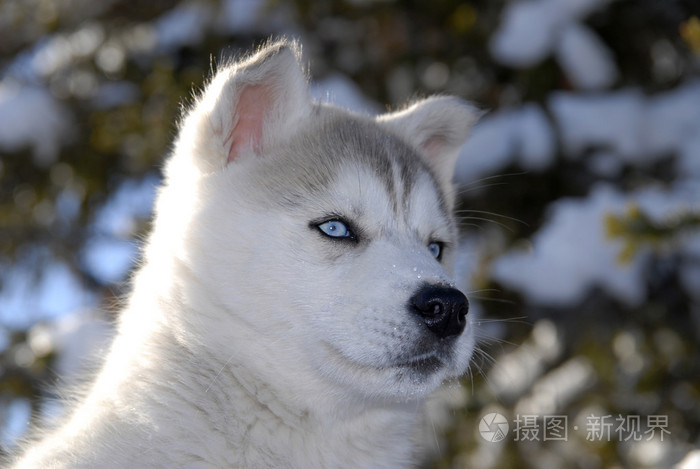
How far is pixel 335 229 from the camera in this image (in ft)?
8.25

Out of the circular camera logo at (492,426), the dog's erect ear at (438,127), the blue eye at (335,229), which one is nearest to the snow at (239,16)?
the dog's erect ear at (438,127)

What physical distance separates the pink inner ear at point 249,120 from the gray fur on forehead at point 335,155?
→ 0.32 feet

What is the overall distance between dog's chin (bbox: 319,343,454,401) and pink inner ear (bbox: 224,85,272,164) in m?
0.85

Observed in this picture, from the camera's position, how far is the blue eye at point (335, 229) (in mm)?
2490

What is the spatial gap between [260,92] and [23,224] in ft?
9.82

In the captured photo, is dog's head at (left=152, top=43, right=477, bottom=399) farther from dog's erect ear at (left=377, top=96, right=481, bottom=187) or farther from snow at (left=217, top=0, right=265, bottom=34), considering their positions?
snow at (left=217, top=0, right=265, bottom=34)

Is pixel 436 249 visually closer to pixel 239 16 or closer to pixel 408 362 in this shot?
pixel 408 362

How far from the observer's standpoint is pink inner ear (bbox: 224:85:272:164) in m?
2.68

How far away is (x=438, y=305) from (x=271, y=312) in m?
0.56

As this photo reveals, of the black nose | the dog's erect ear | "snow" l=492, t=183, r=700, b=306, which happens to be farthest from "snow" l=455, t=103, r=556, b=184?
the black nose

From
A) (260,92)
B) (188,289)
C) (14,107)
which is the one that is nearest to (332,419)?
(188,289)

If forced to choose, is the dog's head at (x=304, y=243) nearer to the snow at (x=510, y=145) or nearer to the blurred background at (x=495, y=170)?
the blurred background at (x=495, y=170)

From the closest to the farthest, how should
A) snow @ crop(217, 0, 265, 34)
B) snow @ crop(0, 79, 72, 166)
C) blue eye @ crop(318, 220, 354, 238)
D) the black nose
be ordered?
1. the black nose
2. blue eye @ crop(318, 220, 354, 238)
3. snow @ crop(0, 79, 72, 166)
4. snow @ crop(217, 0, 265, 34)

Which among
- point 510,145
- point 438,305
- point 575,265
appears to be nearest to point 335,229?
point 438,305
